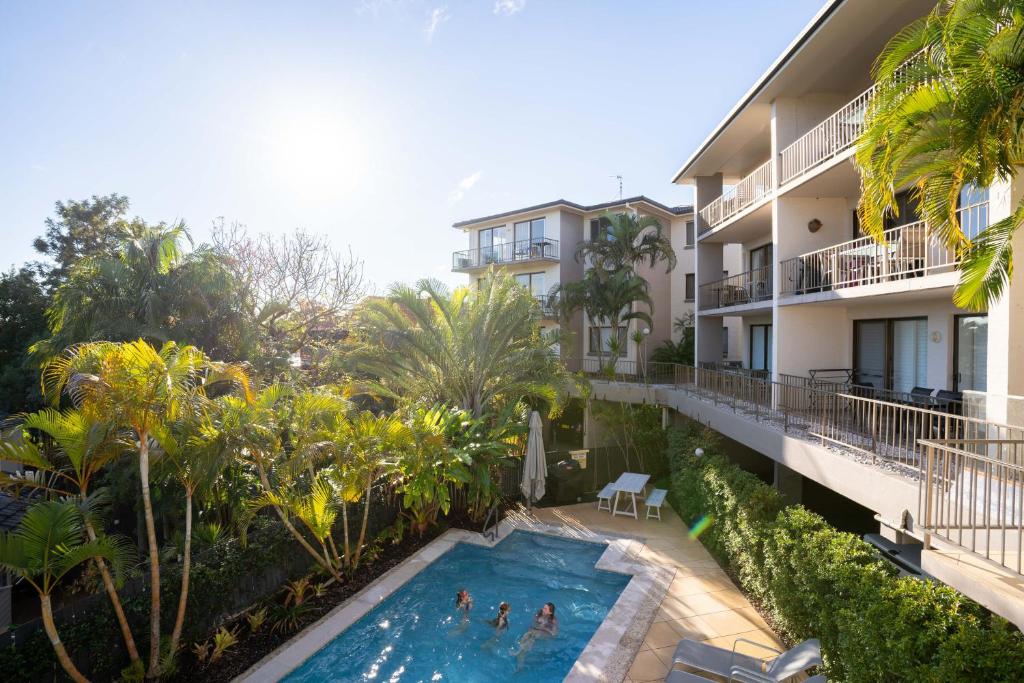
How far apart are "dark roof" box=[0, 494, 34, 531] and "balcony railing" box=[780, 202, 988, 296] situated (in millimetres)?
15438

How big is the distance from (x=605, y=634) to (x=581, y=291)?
16.7 m

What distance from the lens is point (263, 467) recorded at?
8750mm

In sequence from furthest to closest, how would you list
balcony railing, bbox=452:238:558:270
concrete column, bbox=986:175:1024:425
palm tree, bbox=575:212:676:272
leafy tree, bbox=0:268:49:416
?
Answer: balcony railing, bbox=452:238:558:270, palm tree, bbox=575:212:676:272, leafy tree, bbox=0:268:49:416, concrete column, bbox=986:175:1024:425

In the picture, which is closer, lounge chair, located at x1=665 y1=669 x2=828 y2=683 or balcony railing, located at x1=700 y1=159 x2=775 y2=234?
lounge chair, located at x1=665 y1=669 x2=828 y2=683

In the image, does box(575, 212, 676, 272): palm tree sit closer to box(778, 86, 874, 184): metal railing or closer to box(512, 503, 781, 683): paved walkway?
box(778, 86, 874, 184): metal railing

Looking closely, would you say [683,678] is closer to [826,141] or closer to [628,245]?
[826,141]

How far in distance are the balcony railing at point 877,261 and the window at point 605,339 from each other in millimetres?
11723

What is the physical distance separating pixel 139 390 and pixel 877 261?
533 inches

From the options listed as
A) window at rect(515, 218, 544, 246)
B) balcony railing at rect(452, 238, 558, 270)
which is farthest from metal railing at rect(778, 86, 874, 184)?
window at rect(515, 218, 544, 246)

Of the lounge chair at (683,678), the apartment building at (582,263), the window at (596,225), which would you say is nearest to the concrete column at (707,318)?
the apartment building at (582,263)

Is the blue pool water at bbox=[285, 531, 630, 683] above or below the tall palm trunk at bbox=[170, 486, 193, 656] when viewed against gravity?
below

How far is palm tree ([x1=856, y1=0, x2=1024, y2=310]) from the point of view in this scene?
5.27m

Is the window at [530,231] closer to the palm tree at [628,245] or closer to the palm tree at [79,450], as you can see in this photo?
the palm tree at [628,245]

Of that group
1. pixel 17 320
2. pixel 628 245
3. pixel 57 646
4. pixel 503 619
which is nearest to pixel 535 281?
pixel 628 245
